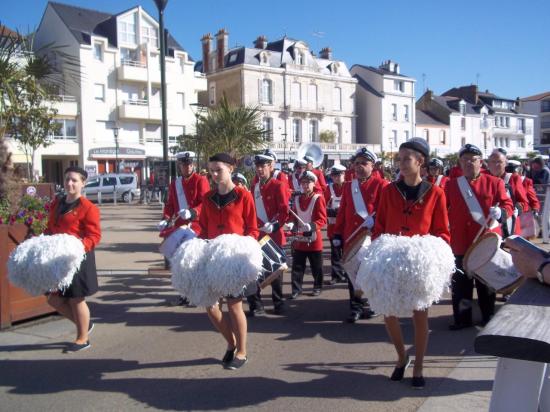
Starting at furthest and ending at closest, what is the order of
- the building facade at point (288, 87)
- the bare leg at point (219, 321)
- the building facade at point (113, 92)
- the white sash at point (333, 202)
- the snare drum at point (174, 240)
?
the building facade at point (288, 87)
the building facade at point (113, 92)
the white sash at point (333, 202)
the snare drum at point (174, 240)
the bare leg at point (219, 321)

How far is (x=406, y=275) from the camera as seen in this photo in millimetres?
4000

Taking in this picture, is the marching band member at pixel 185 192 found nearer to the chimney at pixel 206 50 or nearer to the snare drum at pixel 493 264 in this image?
the snare drum at pixel 493 264

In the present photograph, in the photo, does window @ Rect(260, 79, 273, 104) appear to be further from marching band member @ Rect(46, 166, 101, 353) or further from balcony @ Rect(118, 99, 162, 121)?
marching band member @ Rect(46, 166, 101, 353)

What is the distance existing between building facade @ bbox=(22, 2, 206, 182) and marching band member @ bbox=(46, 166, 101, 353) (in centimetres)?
3701

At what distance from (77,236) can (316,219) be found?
3724 millimetres

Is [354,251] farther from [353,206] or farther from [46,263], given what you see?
[46,263]

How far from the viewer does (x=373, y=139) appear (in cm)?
6119

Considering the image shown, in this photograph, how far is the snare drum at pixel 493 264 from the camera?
5.17m

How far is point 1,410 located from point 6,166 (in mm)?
3669

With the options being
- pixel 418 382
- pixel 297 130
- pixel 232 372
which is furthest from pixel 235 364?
pixel 297 130

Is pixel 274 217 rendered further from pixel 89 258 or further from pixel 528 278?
pixel 528 278

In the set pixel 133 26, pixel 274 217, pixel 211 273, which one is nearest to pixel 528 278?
pixel 211 273

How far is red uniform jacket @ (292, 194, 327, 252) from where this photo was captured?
7.85m

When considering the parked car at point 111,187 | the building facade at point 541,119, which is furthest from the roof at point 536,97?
the parked car at point 111,187
